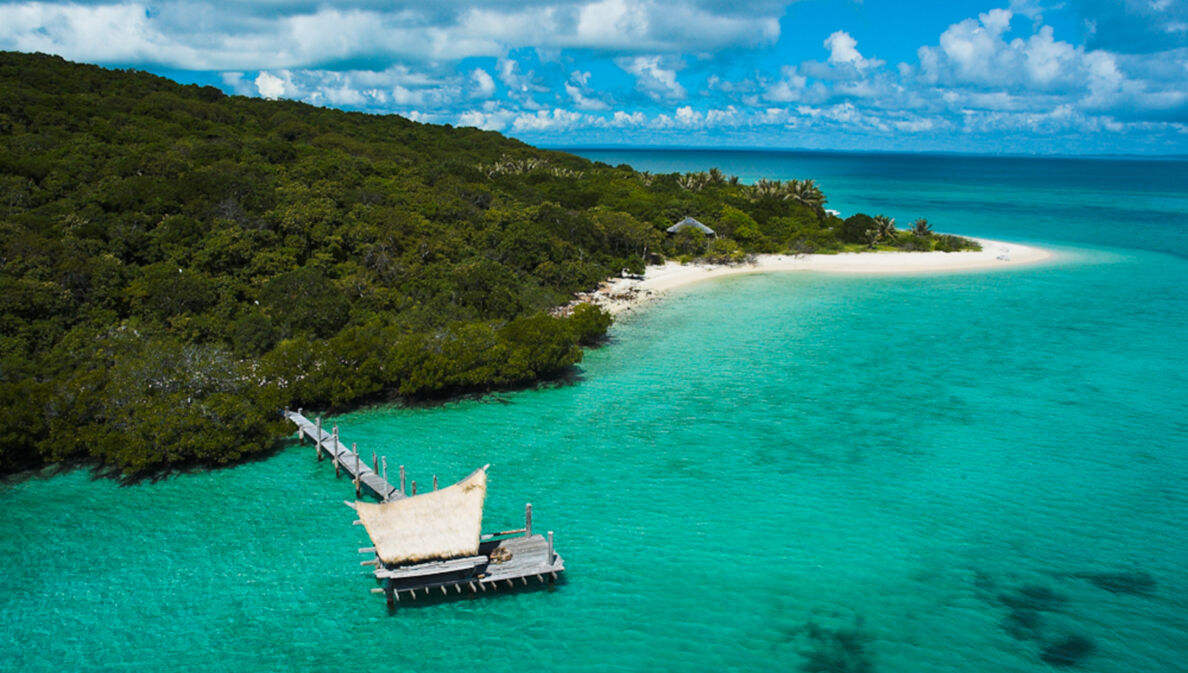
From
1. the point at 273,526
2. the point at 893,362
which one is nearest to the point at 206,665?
the point at 273,526

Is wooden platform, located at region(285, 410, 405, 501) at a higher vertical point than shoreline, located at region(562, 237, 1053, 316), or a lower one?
lower

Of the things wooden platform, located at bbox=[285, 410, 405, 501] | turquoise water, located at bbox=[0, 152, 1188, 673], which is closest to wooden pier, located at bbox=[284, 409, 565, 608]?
turquoise water, located at bbox=[0, 152, 1188, 673]

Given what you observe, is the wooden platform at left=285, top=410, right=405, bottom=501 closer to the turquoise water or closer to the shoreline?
the turquoise water

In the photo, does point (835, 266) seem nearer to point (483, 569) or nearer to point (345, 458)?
point (345, 458)

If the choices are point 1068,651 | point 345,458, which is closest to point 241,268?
point 345,458

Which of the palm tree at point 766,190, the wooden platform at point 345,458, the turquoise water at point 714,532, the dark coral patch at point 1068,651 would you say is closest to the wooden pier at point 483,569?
the turquoise water at point 714,532

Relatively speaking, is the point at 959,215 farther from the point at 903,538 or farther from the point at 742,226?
the point at 903,538
